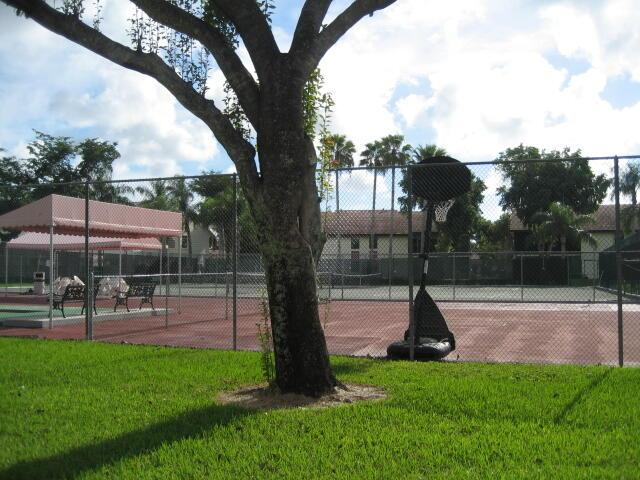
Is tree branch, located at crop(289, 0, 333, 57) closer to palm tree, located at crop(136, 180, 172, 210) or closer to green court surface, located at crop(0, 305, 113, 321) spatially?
green court surface, located at crop(0, 305, 113, 321)

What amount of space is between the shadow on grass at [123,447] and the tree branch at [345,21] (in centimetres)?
391

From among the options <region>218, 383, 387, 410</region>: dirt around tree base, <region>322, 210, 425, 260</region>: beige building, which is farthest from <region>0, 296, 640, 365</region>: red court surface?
<region>322, 210, 425, 260</region>: beige building

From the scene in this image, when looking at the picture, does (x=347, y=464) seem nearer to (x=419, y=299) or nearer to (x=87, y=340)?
(x=419, y=299)

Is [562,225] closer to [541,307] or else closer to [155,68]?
[541,307]

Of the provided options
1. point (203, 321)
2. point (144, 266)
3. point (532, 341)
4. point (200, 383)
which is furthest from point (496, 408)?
point (144, 266)

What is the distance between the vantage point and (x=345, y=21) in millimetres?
7547

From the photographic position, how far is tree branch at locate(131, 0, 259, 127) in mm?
7281

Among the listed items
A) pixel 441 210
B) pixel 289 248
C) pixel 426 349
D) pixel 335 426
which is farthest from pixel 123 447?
pixel 441 210

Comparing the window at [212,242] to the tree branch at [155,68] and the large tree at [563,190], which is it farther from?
the tree branch at [155,68]

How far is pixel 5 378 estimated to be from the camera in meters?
8.28

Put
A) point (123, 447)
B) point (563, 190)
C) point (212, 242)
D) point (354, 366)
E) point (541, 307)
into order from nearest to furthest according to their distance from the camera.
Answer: point (123, 447), point (354, 366), point (541, 307), point (563, 190), point (212, 242)

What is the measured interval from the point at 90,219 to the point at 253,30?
38.3 ft

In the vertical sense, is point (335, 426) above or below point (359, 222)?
below

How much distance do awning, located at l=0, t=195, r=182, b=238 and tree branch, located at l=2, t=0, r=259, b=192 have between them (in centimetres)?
877
